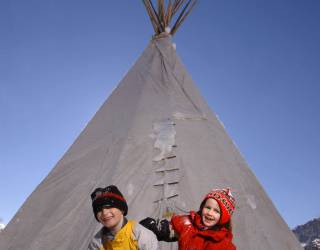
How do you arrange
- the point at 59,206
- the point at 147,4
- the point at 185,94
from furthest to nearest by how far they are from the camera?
1. the point at 147,4
2. the point at 185,94
3. the point at 59,206

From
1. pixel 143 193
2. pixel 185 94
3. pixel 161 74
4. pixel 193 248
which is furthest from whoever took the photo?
pixel 161 74

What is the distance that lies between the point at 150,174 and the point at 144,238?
1770 mm

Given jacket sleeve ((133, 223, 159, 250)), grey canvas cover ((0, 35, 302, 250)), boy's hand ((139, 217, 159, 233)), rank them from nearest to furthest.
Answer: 1. jacket sleeve ((133, 223, 159, 250))
2. boy's hand ((139, 217, 159, 233))
3. grey canvas cover ((0, 35, 302, 250))

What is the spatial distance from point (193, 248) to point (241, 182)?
85.0 inches

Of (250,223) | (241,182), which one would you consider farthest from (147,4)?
(250,223)

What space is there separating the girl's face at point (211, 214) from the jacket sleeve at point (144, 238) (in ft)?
1.05

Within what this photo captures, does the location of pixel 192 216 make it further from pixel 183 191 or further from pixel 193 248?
pixel 183 191

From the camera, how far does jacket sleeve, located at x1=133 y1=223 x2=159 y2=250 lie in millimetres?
2240

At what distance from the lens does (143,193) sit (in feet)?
12.6

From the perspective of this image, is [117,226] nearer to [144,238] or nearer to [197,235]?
[144,238]

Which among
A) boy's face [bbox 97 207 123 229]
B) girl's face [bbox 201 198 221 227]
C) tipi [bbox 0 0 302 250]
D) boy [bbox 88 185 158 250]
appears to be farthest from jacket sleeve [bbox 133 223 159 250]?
tipi [bbox 0 0 302 250]

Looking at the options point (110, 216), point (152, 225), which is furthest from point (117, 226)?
point (152, 225)

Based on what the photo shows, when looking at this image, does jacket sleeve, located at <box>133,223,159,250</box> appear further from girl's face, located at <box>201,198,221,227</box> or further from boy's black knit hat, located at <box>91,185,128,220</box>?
girl's face, located at <box>201,198,221,227</box>

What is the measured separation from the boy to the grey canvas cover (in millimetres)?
1257
